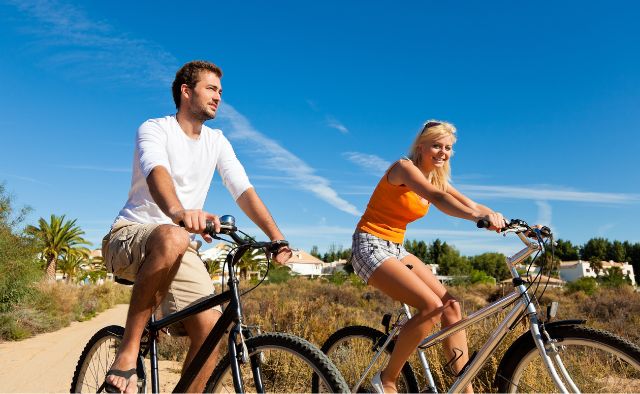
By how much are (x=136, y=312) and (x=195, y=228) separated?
2.29 feet

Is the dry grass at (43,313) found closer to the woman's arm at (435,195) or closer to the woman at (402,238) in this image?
the woman at (402,238)

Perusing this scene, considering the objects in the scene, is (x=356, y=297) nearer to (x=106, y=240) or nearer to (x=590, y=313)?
(x=590, y=313)

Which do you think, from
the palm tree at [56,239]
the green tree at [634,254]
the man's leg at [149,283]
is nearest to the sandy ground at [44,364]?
the man's leg at [149,283]

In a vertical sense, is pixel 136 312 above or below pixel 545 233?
below

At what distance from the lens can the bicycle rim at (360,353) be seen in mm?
4344

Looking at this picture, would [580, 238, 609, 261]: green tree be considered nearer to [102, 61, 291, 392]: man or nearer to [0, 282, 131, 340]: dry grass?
[0, 282, 131, 340]: dry grass

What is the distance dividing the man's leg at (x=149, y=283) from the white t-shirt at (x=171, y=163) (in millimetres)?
435

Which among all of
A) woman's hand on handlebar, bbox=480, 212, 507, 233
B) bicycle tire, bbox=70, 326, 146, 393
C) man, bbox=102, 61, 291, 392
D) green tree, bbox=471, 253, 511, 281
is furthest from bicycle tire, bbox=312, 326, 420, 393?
green tree, bbox=471, 253, 511, 281

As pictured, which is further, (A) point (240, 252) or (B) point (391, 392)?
(B) point (391, 392)

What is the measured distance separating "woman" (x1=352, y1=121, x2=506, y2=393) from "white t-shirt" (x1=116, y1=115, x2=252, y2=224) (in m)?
1.08

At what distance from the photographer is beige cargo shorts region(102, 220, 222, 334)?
10.7ft

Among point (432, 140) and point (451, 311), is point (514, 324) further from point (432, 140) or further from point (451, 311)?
point (432, 140)

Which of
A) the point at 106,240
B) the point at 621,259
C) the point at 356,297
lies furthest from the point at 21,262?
the point at 621,259

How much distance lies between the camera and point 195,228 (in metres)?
2.79
